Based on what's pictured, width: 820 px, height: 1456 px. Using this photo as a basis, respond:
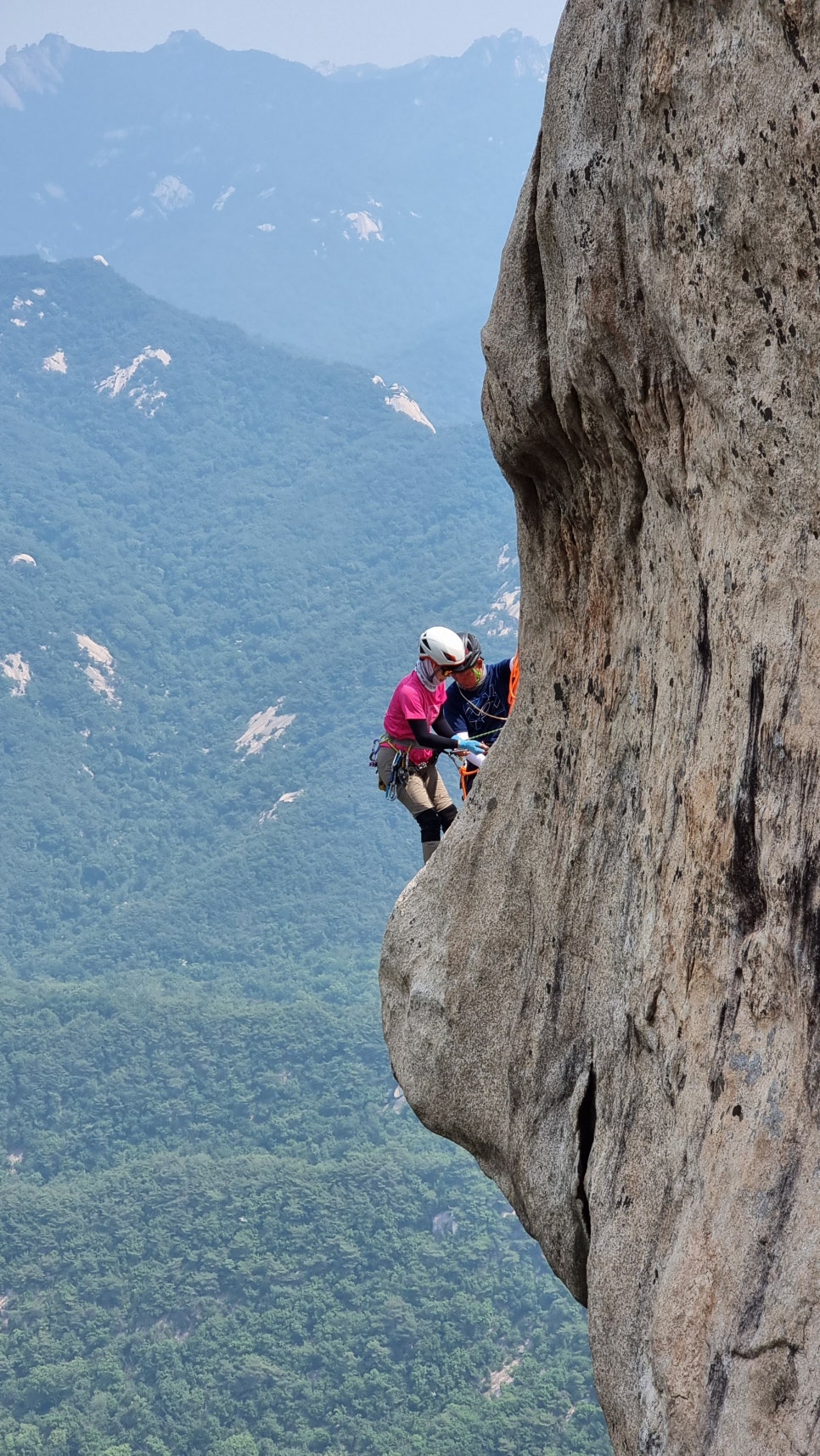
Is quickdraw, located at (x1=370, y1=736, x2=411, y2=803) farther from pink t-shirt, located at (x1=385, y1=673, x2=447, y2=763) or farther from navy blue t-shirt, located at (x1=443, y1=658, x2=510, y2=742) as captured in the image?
navy blue t-shirt, located at (x1=443, y1=658, x2=510, y2=742)

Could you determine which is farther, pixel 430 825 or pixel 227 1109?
pixel 227 1109

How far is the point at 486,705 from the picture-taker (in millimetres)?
11078

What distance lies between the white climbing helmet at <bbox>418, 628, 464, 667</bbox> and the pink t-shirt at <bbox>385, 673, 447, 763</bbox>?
44cm

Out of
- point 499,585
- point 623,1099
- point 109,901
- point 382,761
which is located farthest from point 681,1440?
point 499,585

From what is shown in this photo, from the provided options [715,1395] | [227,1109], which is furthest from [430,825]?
[227,1109]

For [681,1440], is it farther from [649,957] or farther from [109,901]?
[109,901]

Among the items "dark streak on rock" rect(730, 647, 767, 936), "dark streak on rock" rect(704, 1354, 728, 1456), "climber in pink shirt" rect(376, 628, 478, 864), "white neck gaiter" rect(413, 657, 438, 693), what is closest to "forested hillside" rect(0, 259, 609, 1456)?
"climber in pink shirt" rect(376, 628, 478, 864)

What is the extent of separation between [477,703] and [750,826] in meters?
5.86

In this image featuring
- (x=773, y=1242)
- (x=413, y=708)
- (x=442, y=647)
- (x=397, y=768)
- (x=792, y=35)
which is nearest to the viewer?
(x=792, y=35)

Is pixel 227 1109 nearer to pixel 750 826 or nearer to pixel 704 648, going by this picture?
pixel 704 648

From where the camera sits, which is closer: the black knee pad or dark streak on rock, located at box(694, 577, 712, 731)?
dark streak on rock, located at box(694, 577, 712, 731)

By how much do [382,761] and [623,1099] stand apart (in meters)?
5.38

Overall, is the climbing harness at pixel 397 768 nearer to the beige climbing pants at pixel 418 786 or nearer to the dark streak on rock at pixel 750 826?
the beige climbing pants at pixel 418 786

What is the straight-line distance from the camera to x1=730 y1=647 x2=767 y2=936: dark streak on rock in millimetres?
5242
